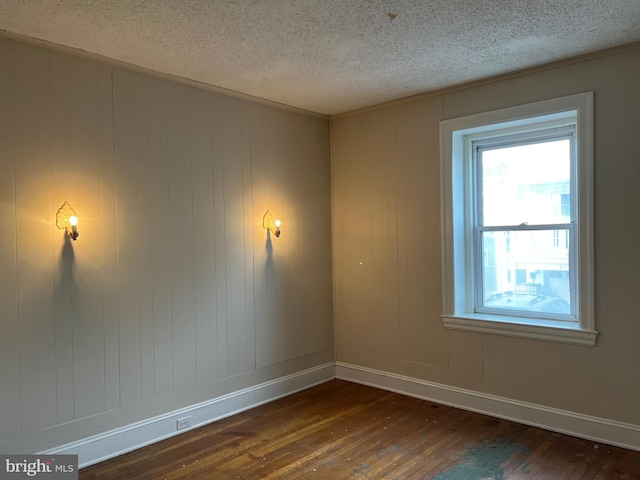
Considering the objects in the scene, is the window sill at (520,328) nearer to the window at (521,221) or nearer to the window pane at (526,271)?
the window at (521,221)

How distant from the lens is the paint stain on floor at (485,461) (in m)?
2.82

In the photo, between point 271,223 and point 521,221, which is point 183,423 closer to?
point 271,223

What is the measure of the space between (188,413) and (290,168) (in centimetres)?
A: 224

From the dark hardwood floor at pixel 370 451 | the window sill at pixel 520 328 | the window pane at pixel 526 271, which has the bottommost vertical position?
the dark hardwood floor at pixel 370 451

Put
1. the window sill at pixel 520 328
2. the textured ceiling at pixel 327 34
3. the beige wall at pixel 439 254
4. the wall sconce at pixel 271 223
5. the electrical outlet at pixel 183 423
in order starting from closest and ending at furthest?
1. the textured ceiling at pixel 327 34
2. the beige wall at pixel 439 254
3. the window sill at pixel 520 328
4. the electrical outlet at pixel 183 423
5. the wall sconce at pixel 271 223

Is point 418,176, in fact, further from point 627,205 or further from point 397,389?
point 397,389

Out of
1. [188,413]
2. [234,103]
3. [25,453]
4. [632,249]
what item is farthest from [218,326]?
[632,249]

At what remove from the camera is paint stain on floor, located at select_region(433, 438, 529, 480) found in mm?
2822

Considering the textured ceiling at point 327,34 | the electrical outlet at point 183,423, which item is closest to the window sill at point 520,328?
the textured ceiling at point 327,34

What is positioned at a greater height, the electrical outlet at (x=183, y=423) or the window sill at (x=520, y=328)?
the window sill at (x=520, y=328)

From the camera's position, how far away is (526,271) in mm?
3785

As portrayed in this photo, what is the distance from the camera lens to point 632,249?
122 inches

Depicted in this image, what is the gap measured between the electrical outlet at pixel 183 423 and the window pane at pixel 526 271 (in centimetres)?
252

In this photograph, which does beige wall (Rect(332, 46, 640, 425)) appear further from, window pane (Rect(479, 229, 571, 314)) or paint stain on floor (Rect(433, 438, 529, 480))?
paint stain on floor (Rect(433, 438, 529, 480))
